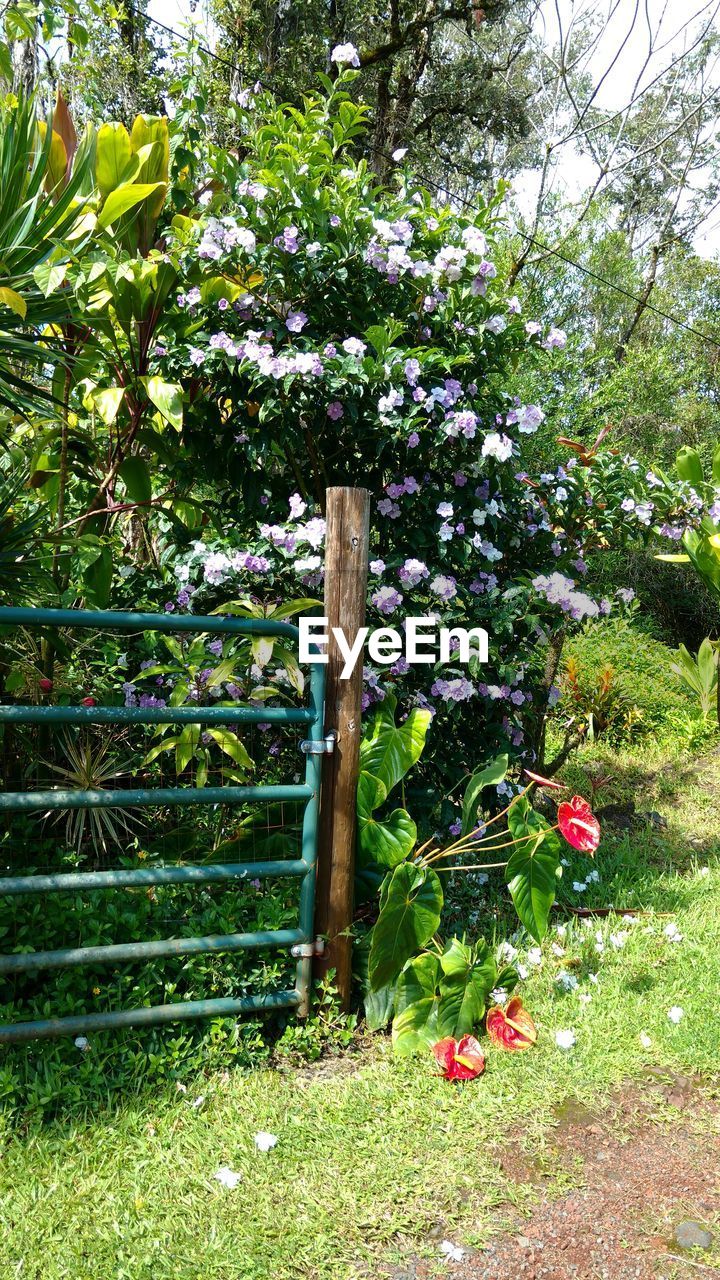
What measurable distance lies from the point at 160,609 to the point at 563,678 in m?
3.58

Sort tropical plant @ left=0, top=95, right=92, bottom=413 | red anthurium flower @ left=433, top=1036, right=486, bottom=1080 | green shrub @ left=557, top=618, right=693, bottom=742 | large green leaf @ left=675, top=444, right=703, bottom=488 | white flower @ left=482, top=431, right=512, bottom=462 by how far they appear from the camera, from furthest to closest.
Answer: green shrub @ left=557, top=618, right=693, bottom=742
large green leaf @ left=675, top=444, right=703, bottom=488
white flower @ left=482, top=431, right=512, bottom=462
red anthurium flower @ left=433, top=1036, right=486, bottom=1080
tropical plant @ left=0, top=95, right=92, bottom=413

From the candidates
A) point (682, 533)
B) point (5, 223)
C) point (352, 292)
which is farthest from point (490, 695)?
point (5, 223)

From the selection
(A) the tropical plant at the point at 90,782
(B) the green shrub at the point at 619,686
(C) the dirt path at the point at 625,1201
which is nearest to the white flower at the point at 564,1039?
(C) the dirt path at the point at 625,1201

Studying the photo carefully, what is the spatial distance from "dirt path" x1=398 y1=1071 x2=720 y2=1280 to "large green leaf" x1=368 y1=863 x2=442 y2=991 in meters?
0.58

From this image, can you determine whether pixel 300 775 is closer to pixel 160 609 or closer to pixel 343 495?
pixel 160 609

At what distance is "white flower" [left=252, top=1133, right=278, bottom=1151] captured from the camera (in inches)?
90.1

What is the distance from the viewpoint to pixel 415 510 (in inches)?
140

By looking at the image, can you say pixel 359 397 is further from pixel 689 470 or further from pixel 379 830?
pixel 689 470

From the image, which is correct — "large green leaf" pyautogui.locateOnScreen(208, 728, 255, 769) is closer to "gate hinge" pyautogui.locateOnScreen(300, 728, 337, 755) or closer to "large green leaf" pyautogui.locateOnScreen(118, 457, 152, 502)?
"gate hinge" pyautogui.locateOnScreen(300, 728, 337, 755)

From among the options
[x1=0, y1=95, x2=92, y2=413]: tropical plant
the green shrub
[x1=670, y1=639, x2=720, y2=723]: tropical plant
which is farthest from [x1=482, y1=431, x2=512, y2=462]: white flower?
the green shrub

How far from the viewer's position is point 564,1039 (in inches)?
109

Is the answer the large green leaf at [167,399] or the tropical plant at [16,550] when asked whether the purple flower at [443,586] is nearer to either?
the large green leaf at [167,399]

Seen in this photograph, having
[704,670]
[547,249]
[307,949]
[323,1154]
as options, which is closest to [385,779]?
[307,949]

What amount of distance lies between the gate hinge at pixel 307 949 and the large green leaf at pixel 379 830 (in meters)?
0.29
